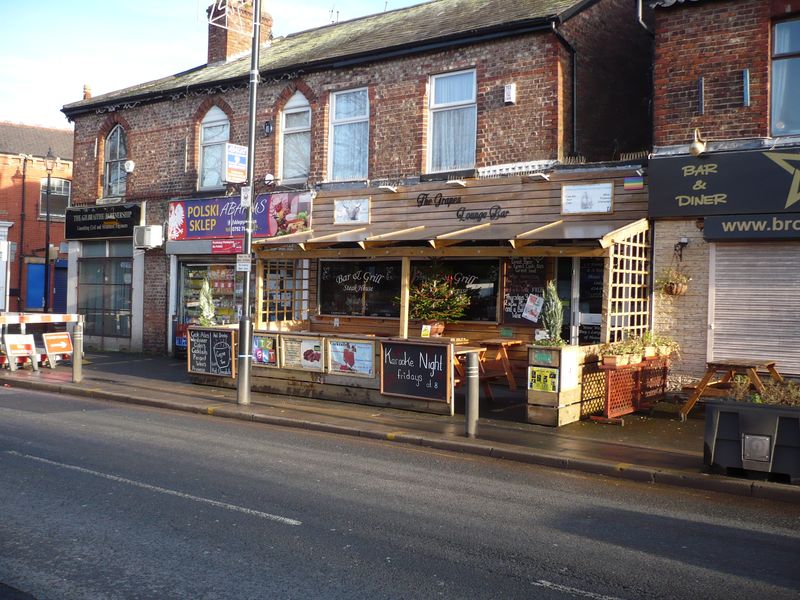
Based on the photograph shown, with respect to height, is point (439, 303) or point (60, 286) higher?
point (60, 286)

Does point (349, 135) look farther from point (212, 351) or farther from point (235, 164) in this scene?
point (212, 351)

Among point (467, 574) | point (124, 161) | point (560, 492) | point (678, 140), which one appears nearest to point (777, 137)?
point (678, 140)

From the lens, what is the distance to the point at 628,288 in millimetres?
12828

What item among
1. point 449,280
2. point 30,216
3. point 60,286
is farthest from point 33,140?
point 449,280

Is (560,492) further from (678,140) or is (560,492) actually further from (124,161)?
(124,161)

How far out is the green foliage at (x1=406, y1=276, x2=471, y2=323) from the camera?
15602 millimetres

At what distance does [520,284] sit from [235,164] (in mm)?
5997

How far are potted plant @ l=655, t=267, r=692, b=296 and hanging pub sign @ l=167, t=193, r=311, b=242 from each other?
8.20 metres

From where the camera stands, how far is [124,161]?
880 inches

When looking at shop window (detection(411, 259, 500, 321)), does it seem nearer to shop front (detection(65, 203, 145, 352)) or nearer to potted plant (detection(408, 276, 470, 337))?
potted plant (detection(408, 276, 470, 337))

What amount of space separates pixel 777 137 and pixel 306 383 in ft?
29.0

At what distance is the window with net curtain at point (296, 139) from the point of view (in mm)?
18562

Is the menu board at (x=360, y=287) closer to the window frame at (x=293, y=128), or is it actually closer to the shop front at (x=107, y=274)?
the window frame at (x=293, y=128)

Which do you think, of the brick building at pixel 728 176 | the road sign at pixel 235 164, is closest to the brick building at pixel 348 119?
the brick building at pixel 728 176
